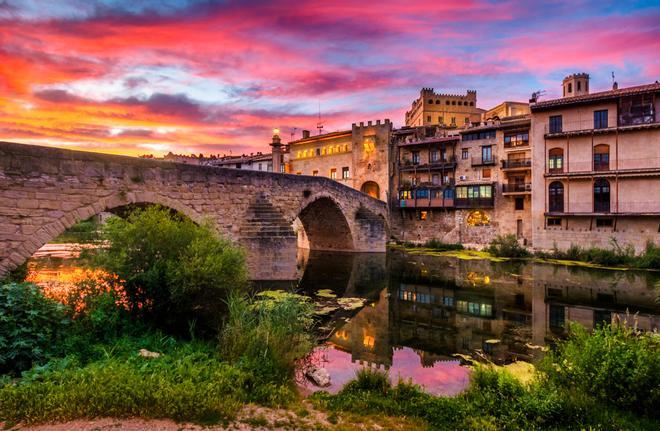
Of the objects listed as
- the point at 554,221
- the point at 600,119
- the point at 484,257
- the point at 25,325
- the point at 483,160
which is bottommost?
the point at 484,257

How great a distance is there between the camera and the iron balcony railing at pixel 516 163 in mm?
29567

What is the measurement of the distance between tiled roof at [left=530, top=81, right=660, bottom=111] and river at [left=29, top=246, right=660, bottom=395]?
11.7 metres

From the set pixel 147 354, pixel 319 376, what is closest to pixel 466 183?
pixel 319 376

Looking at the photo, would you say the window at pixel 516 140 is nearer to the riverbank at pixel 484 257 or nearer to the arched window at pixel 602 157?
the arched window at pixel 602 157

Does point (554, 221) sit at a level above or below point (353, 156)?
below

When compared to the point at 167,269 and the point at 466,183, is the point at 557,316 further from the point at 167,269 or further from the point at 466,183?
the point at 466,183

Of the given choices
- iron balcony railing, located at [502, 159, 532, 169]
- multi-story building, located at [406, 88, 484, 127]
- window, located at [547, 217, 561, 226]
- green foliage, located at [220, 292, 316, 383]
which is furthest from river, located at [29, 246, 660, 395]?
multi-story building, located at [406, 88, 484, 127]

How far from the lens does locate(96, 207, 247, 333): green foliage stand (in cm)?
872

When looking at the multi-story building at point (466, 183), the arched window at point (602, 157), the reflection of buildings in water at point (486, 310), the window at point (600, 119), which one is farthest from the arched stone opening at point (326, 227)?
the window at point (600, 119)

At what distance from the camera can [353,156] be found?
42.4 metres

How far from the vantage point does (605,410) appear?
16.5 feet

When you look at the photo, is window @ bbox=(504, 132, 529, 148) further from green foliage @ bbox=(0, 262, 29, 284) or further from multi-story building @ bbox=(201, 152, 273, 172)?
green foliage @ bbox=(0, 262, 29, 284)

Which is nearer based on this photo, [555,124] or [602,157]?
[602,157]

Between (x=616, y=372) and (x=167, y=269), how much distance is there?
8.60 m
